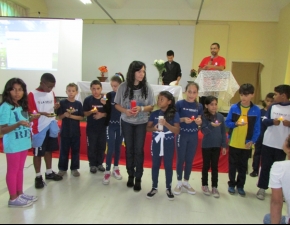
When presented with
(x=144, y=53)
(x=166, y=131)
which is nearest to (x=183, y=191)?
(x=166, y=131)

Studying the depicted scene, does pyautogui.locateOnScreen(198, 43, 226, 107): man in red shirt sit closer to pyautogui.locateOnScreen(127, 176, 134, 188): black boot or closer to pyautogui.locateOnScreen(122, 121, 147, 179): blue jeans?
pyautogui.locateOnScreen(122, 121, 147, 179): blue jeans

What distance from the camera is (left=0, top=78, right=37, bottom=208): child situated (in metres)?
2.00

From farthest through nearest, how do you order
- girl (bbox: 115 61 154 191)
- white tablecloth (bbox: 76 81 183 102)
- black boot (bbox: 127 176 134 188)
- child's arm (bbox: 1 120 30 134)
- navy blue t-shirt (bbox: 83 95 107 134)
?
1. white tablecloth (bbox: 76 81 183 102)
2. navy blue t-shirt (bbox: 83 95 107 134)
3. black boot (bbox: 127 176 134 188)
4. girl (bbox: 115 61 154 191)
5. child's arm (bbox: 1 120 30 134)

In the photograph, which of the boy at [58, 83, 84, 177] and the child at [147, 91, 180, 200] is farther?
the boy at [58, 83, 84, 177]

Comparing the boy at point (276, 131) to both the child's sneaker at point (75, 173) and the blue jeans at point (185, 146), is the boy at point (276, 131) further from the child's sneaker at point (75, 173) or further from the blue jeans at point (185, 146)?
the child's sneaker at point (75, 173)

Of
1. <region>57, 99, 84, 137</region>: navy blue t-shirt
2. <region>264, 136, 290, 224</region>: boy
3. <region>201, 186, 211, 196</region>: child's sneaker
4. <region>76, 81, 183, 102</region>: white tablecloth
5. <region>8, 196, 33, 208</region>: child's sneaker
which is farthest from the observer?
<region>76, 81, 183, 102</region>: white tablecloth

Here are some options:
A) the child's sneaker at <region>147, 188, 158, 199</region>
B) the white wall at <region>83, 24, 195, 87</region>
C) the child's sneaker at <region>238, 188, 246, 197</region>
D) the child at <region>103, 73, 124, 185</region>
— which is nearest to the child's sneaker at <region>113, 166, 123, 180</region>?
the child at <region>103, 73, 124, 185</region>

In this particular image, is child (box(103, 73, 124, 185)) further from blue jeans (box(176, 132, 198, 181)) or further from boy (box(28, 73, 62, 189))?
blue jeans (box(176, 132, 198, 181))

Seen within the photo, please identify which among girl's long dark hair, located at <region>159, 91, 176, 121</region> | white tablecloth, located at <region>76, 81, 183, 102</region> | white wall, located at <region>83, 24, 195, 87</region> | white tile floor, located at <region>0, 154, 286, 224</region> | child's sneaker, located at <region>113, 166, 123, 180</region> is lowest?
white tile floor, located at <region>0, 154, 286, 224</region>

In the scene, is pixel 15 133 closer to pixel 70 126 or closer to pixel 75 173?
pixel 70 126

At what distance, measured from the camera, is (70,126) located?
2750mm

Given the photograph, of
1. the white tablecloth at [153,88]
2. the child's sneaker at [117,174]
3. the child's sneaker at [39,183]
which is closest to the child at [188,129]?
the child's sneaker at [117,174]

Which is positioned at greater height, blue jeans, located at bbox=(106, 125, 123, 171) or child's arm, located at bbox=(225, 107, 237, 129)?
child's arm, located at bbox=(225, 107, 237, 129)

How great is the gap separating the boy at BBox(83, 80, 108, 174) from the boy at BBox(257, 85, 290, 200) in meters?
1.84
